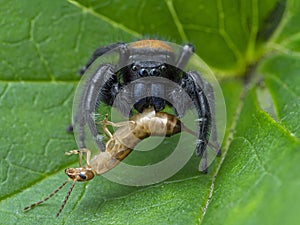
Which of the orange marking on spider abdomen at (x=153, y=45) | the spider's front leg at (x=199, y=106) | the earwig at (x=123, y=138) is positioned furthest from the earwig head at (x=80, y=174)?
the orange marking on spider abdomen at (x=153, y=45)

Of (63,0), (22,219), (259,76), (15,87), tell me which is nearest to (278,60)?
(259,76)

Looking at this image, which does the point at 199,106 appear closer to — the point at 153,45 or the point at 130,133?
the point at 130,133

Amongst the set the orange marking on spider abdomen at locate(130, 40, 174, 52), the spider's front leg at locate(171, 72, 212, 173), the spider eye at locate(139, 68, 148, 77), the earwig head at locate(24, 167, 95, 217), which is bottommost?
the earwig head at locate(24, 167, 95, 217)

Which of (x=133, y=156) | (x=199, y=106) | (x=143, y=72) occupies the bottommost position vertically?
(x=133, y=156)

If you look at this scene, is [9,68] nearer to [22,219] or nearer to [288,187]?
[22,219]

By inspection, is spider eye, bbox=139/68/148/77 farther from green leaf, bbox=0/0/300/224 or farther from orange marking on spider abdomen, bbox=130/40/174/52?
green leaf, bbox=0/0/300/224

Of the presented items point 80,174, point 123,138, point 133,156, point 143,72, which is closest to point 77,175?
point 80,174

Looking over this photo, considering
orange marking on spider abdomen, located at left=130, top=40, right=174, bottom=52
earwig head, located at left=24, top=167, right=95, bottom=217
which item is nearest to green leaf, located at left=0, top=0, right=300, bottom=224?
earwig head, located at left=24, top=167, right=95, bottom=217
